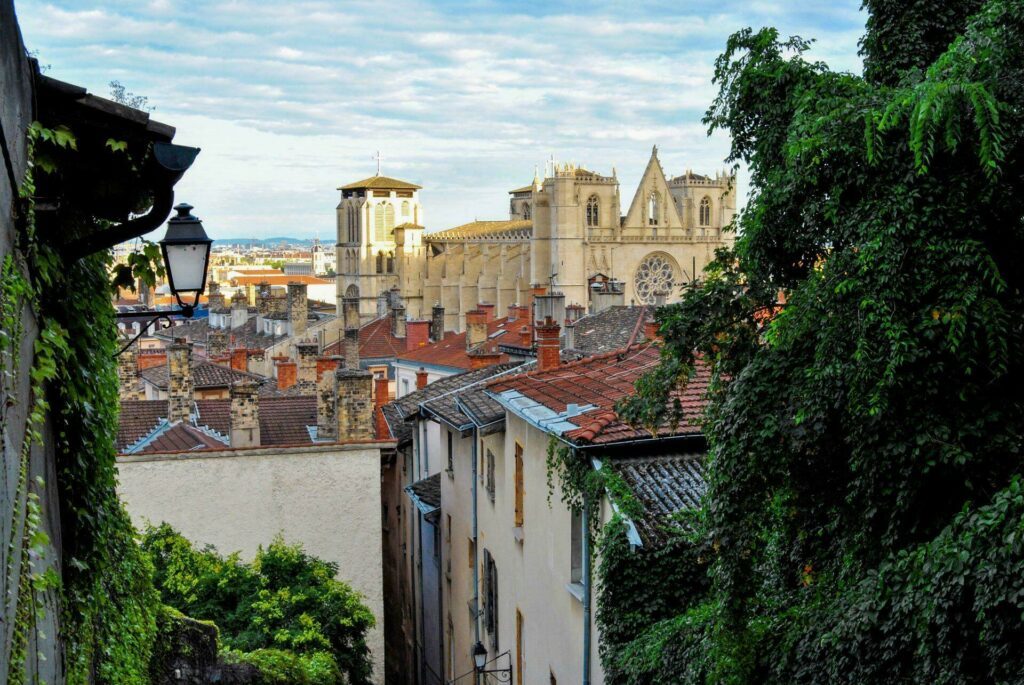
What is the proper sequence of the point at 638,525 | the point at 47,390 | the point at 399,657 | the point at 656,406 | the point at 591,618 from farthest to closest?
the point at 399,657, the point at 591,618, the point at 638,525, the point at 656,406, the point at 47,390

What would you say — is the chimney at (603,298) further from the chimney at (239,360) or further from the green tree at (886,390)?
the green tree at (886,390)

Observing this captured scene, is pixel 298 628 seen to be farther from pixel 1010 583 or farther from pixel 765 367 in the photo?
pixel 1010 583

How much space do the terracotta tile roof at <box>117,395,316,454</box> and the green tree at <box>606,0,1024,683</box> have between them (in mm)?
17214

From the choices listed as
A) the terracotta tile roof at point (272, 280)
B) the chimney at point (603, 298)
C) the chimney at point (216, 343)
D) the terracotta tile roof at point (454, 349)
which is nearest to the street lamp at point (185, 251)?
the chimney at point (603, 298)

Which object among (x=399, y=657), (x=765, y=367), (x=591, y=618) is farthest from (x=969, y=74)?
(x=399, y=657)

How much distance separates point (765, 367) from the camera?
8602 mm

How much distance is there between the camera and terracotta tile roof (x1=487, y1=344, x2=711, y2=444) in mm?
12562

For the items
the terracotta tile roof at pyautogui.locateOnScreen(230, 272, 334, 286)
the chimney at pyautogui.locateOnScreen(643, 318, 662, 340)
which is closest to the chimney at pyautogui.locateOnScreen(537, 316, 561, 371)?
the chimney at pyautogui.locateOnScreen(643, 318, 662, 340)

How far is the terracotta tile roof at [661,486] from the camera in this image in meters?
11.8

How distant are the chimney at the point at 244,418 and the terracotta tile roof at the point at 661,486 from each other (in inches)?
475

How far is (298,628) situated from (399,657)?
1185cm

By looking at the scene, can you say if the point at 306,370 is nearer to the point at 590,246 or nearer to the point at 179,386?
the point at 179,386

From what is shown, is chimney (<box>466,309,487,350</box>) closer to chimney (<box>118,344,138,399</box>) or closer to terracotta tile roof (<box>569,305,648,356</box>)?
terracotta tile roof (<box>569,305,648,356</box>)

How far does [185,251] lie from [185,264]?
64 mm
